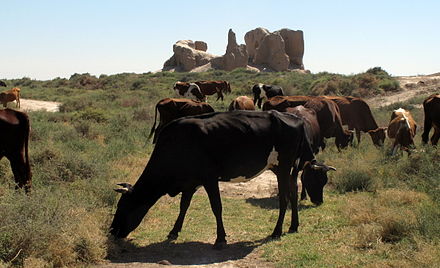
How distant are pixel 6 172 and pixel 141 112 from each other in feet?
43.4

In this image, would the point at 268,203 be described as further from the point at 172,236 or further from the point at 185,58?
the point at 185,58

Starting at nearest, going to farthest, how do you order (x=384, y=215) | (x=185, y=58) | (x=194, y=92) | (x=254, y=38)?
1. (x=384, y=215)
2. (x=194, y=92)
3. (x=185, y=58)
4. (x=254, y=38)

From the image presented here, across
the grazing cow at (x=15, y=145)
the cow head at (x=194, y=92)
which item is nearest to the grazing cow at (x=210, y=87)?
the cow head at (x=194, y=92)

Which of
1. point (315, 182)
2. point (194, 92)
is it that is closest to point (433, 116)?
point (315, 182)

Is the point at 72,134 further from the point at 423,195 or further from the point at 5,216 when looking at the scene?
the point at 423,195

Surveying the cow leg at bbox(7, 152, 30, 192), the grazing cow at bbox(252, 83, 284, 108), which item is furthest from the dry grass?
the grazing cow at bbox(252, 83, 284, 108)

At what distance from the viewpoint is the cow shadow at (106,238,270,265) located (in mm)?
6858

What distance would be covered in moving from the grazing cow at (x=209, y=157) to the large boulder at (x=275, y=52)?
179 feet

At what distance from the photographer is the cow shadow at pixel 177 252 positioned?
686cm

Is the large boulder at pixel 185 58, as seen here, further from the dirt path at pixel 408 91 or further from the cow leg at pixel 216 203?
the cow leg at pixel 216 203

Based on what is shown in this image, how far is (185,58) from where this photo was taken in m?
67.3

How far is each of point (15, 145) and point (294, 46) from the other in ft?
199

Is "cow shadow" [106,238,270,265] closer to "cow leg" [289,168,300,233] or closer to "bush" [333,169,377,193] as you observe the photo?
"cow leg" [289,168,300,233]

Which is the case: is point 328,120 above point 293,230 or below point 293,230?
above
